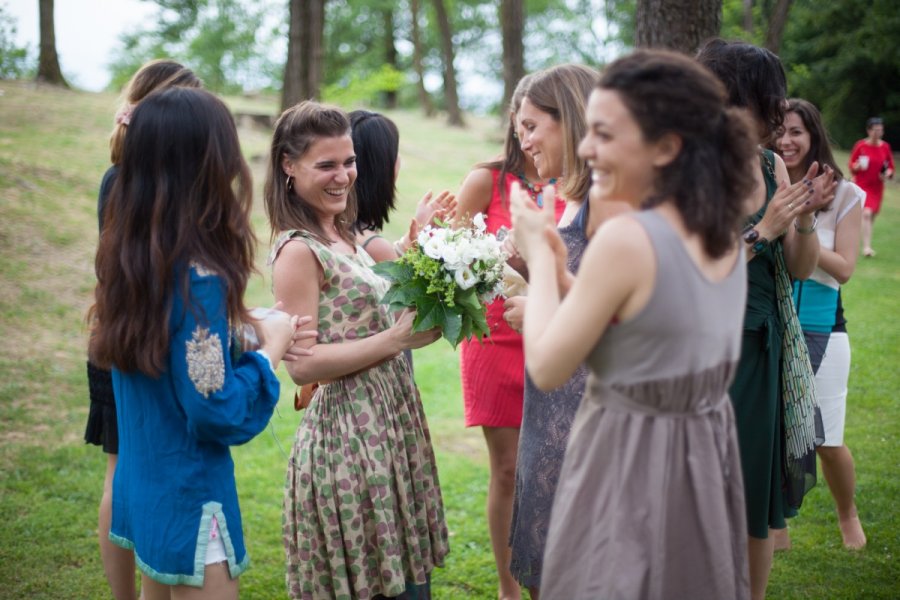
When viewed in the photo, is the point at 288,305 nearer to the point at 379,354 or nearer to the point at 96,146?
the point at 379,354

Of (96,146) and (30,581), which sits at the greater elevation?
(96,146)

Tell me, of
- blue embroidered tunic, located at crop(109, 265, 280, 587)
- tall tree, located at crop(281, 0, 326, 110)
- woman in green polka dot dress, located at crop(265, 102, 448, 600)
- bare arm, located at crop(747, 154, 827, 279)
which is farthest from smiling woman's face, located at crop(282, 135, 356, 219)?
tall tree, located at crop(281, 0, 326, 110)

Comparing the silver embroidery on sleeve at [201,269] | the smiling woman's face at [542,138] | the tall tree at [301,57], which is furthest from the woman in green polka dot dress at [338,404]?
the tall tree at [301,57]

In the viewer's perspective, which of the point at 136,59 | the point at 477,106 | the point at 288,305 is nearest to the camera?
the point at 288,305

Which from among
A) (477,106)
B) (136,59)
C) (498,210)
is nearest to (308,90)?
(498,210)

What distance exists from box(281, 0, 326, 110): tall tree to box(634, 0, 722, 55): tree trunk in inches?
310

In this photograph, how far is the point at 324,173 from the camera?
306 cm

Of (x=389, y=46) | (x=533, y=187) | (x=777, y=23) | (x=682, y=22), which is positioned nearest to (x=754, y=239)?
(x=533, y=187)

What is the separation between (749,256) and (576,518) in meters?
1.49

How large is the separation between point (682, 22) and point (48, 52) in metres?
16.2

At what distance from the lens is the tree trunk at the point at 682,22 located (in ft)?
18.2

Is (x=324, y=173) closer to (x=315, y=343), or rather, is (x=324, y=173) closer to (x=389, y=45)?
(x=315, y=343)

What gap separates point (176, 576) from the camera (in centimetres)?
233

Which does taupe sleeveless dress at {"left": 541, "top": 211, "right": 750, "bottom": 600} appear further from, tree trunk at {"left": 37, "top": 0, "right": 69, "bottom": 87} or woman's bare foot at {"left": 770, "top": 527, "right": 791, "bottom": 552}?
tree trunk at {"left": 37, "top": 0, "right": 69, "bottom": 87}
